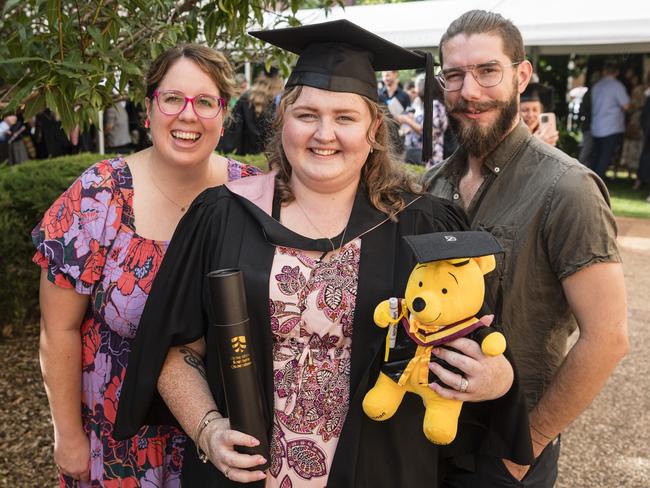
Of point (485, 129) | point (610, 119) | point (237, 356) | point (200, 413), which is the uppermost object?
point (485, 129)

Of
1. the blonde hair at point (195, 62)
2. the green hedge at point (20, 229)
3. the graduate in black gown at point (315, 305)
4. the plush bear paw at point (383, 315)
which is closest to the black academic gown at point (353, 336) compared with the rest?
the graduate in black gown at point (315, 305)

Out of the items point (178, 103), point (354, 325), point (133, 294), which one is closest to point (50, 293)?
point (133, 294)

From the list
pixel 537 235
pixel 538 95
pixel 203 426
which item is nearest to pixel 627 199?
pixel 538 95

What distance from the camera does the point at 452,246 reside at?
5.25ft

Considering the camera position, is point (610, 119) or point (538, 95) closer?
point (538, 95)

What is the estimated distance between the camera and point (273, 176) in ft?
6.84

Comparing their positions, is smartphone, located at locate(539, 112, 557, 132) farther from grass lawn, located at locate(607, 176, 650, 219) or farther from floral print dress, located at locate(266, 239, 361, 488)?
grass lawn, located at locate(607, 176, 650, 219)

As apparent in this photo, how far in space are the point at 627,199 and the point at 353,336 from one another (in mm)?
12467

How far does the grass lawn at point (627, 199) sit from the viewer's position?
448 inches

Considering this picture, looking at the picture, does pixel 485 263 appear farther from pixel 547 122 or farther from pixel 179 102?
pixel 547 122

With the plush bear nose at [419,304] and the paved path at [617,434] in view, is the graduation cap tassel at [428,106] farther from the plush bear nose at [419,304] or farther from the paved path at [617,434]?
the paved path at [617,434]

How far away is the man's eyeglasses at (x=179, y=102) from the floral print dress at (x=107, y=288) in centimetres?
27

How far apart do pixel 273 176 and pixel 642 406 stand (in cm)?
447

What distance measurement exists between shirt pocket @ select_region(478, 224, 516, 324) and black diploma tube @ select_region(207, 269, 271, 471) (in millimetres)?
787
